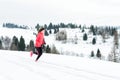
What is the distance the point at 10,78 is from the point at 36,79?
3.12ft

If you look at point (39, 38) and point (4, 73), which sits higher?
point (39, 38)

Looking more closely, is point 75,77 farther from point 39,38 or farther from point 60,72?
point 39,38

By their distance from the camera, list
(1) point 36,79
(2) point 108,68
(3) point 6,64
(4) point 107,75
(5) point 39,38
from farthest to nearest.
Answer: (5) point 39,38 → (3) point 6,64 → (2) point 108,68 → (4) point 107,75 → (1) point 36,79

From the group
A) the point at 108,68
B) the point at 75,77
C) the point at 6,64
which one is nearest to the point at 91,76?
the point at 75,77

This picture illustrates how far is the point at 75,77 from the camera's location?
12.1 meters

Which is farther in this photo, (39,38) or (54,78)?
(39,38)

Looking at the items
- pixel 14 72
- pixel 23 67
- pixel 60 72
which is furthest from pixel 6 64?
pixel 60 72

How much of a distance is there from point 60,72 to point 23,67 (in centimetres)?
230

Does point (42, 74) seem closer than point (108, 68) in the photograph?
Yes

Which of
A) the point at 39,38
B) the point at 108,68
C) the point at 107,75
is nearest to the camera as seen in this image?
the point at 107,75

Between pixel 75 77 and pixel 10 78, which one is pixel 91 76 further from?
pixel 10 78

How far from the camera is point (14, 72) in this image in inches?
526

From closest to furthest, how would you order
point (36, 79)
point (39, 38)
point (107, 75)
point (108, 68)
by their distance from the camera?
point (36, 79), point (107, 75), point (108, 68), point (39, 38)

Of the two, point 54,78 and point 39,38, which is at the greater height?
point 39,38
